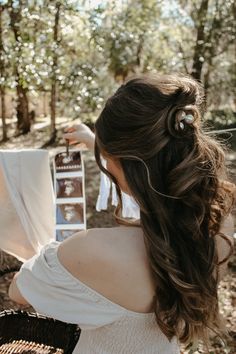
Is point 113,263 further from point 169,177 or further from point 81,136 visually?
point 81,136

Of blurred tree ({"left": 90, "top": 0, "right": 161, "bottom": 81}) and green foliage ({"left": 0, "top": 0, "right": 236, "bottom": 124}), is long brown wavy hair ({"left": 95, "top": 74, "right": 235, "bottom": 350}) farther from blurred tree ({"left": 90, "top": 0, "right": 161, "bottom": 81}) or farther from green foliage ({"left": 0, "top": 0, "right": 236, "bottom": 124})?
blurred tree ({"left": 90, "top": 0, "right": 161, "bottom": 81})

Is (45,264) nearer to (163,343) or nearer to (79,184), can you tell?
(163,343)

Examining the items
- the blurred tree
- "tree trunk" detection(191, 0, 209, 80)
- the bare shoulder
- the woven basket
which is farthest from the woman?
"tree trunk" detection(191, 0, 209, 80)

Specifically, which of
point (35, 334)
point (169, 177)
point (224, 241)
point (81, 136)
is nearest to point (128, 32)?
point (81, 136)

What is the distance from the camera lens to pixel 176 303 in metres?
1.07

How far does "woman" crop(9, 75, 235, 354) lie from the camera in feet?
3.28

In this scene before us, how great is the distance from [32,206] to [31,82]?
8.95 ft

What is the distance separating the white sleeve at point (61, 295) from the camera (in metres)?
1.05

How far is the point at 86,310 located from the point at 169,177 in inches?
14.1

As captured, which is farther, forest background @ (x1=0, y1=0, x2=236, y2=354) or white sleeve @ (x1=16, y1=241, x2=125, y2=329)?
forest background @ (x1=0, y1=0, x2=236, y2=354)

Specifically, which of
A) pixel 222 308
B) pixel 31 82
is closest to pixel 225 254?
pixel 222 308

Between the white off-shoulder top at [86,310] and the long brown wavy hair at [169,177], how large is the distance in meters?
0.07

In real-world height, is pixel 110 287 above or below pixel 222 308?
above

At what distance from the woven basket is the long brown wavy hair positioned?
0.59 m
